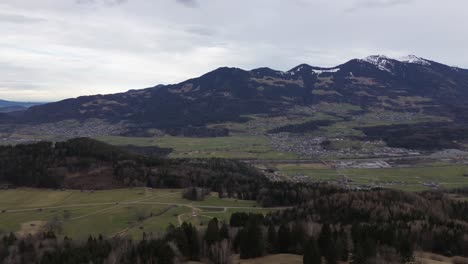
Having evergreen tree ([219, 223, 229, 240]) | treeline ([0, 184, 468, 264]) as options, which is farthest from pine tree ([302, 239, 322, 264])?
evergreen tree ([219, 223, 229, 240])

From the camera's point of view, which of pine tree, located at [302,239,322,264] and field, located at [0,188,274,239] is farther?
field, located at [0,188,274,239]

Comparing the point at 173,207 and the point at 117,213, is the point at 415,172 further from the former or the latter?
the point at 117,213

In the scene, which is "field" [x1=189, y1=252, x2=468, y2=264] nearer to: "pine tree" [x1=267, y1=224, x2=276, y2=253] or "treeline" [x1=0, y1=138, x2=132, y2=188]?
"pine tree" [x1=267, y1=224, x2=276, y2=253]

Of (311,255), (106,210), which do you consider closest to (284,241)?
(311,255)

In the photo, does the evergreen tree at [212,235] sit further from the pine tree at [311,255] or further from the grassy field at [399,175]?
the grassy field at [399,175]

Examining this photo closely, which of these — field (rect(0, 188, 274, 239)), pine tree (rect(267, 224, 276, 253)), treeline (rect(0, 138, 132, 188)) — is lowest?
field (rect(0, 188, 274, 239))

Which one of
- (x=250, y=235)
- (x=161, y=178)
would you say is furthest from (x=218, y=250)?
(x=161, y=178)

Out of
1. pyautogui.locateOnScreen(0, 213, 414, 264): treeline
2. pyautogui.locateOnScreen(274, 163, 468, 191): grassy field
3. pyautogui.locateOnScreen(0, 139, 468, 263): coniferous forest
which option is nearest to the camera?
pyautogui.locateOnScreen(0, 213, 414, 264): treeline

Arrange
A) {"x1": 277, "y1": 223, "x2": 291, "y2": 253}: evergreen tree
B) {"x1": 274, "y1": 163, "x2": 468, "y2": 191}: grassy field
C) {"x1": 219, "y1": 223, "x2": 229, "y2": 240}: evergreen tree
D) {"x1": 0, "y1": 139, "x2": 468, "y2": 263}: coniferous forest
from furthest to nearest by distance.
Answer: {"x1": 274, "y1": 163, "x2": 468, "y2": 191}: grassy field, {"x1": 219, "y1": 223, "x2": 229, "y2": 240}: evergreen tree, {"x1": 277, "y1": 223, "x2": 291, "y2": 253}: evergreen tree, {"x1": 0, "y1": 139, "x2": 468, "y2": 263}: coniferous forest
